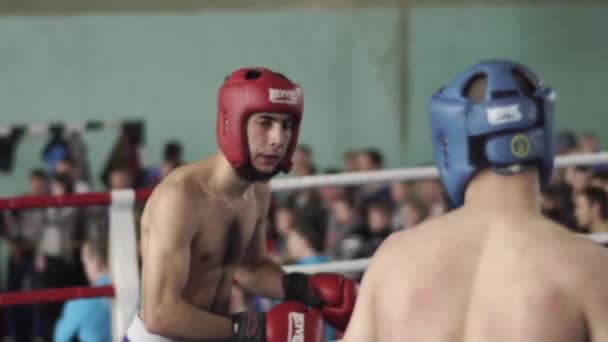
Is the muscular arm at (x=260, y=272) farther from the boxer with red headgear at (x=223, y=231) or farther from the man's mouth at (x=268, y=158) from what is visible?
the man's mouth at (x=268, y=158)

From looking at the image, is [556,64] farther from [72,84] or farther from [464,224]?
[464,224]

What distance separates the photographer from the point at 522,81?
1.70 meters

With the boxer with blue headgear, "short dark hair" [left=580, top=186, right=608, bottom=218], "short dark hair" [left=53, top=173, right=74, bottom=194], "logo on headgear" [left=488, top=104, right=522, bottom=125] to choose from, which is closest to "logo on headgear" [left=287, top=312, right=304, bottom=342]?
the boxer with blue headgear

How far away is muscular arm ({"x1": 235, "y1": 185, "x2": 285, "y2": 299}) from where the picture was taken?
3043 mm

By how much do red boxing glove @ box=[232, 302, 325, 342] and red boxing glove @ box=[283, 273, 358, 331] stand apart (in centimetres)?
14

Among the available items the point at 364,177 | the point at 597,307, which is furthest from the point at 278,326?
the point at 597,307

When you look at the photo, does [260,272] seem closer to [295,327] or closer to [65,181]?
[295,327]

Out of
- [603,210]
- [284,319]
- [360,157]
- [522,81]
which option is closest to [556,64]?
[360,157]

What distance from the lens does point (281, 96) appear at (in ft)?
9.02

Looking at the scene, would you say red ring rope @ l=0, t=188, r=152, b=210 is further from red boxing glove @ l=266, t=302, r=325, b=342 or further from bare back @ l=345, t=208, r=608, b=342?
bare back @ l=345, t=208, r=608, b=342

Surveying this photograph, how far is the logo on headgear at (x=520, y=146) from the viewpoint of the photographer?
1.63 m

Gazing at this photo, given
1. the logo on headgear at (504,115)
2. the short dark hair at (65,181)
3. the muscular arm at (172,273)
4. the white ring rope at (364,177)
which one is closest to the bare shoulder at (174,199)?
the muscular arm at (172,273)

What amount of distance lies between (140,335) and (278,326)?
33 centimetres

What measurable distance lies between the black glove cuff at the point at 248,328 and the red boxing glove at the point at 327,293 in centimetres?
25
